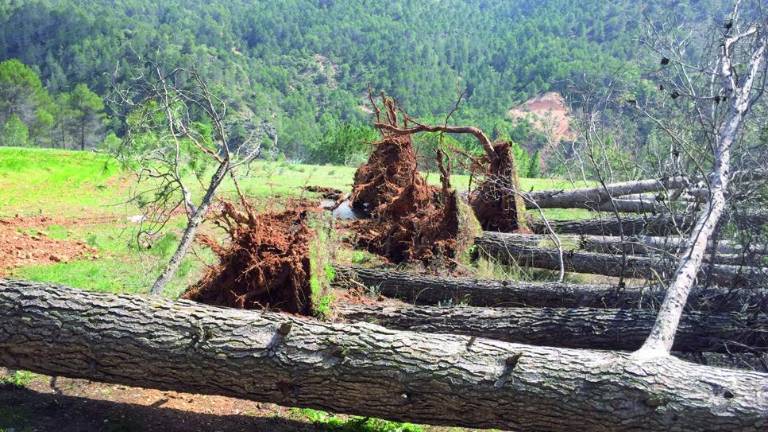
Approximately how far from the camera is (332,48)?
4628 inches

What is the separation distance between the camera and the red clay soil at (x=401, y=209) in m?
8.63

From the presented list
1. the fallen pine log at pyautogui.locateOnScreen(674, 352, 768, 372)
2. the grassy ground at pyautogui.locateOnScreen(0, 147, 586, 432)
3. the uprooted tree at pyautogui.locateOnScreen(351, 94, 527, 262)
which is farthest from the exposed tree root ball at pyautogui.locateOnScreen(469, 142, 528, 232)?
the fallen pine log at pyautogui.locateOnScreen(674, 352, 768, 372)

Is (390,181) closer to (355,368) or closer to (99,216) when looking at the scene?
(99,216)

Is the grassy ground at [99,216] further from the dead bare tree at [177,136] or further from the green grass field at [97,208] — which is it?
the dead bare tree at [177,136]

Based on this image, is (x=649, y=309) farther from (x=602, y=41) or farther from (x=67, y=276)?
(x=602, y=41)

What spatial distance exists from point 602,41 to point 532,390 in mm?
91633

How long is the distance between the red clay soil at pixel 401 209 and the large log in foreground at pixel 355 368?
4186mm

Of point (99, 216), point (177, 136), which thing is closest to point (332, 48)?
point (99, 216)

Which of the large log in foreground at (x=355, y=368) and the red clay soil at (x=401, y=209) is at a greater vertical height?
the red clay soil at (x=401, y=209)

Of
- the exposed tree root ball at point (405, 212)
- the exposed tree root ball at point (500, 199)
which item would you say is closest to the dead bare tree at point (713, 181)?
the exposed tree root ball at point (500, 199)

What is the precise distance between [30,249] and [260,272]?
4.66m

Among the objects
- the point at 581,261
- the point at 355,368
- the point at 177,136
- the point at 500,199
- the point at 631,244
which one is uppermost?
the point at 177,136

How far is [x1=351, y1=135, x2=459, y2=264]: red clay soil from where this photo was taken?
863 centimetres

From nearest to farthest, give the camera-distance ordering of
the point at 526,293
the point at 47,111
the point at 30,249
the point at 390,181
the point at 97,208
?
the point at 526,293, the point at 30,249, the point at 390,181, the point at 97,208, the point at 47,111
